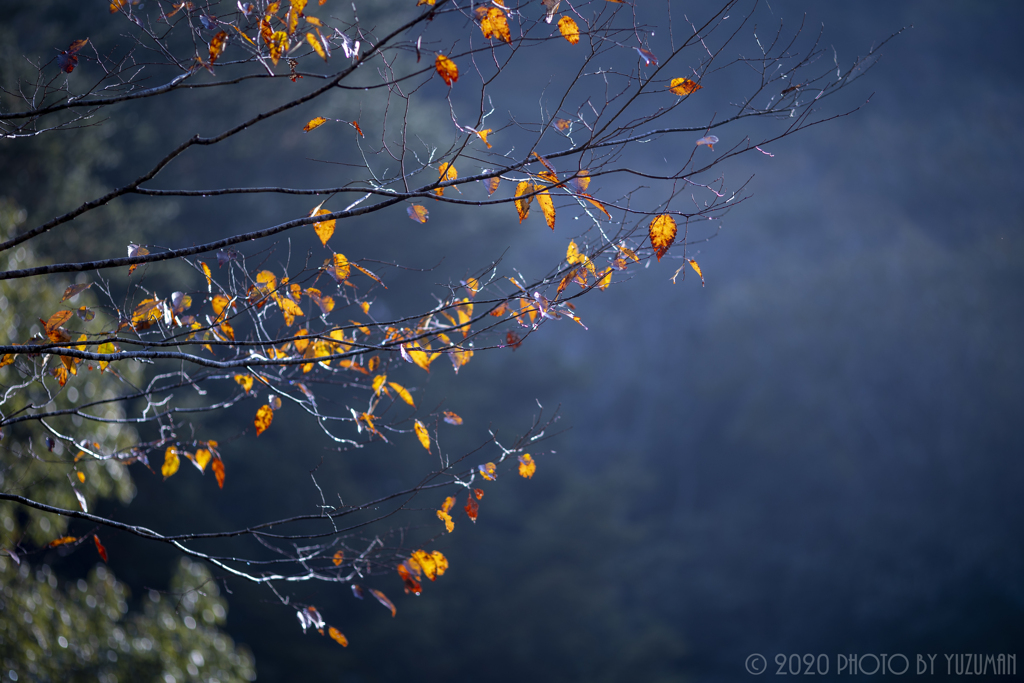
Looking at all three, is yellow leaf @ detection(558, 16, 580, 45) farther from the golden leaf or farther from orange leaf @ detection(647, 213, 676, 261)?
the golden leaf

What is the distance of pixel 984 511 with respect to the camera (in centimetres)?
1230

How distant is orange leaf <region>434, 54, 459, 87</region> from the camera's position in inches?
42.9

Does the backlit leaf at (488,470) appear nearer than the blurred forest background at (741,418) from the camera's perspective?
Yes

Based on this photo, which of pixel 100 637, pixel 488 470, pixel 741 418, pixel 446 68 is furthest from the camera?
pixel 741 418

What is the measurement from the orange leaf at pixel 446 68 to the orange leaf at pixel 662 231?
0.46 metres

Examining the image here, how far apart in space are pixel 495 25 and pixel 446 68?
6.9 inches

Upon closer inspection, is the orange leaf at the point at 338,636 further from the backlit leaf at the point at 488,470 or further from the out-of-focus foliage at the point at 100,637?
the out-of-focus foliage at the point at 100,637

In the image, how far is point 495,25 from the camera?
3.93ft

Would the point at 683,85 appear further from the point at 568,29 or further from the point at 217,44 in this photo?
the point at 217,44

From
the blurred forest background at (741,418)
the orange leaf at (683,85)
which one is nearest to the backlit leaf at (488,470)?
the orange leaf at (683,85)

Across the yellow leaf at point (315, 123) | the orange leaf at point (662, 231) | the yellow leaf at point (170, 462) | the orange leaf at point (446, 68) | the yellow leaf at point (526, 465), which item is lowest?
the yellow leaf at point (170, 462)

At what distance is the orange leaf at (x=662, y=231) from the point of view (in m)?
1.21

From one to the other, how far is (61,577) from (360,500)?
314cm

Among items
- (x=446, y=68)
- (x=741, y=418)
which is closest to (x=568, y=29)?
(x=446, y=68)
